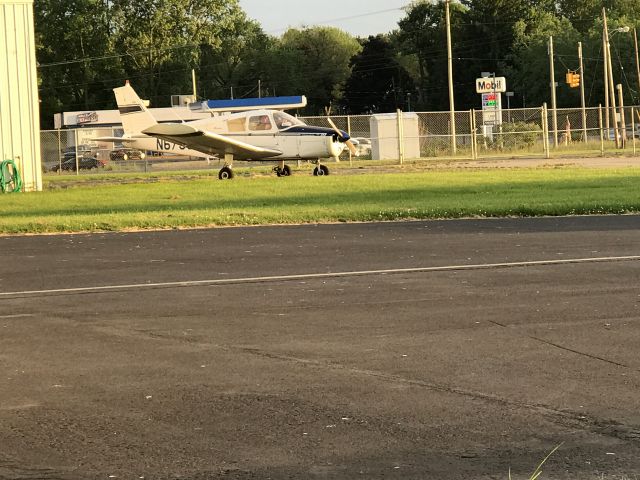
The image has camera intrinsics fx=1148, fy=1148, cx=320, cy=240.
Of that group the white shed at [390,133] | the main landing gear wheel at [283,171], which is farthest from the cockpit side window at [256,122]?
the white shed at [390,133]

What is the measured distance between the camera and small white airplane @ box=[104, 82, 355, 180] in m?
37.7

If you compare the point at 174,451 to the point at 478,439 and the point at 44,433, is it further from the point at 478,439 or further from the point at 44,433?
the point at 478,439

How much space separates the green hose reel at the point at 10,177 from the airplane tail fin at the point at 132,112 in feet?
30.8

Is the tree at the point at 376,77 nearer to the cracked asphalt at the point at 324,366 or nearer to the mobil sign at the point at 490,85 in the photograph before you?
the mobil sign at the point at 490,85

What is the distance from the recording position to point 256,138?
38.5 m

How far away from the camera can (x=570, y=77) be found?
69.7 metres

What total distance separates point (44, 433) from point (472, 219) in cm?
1424

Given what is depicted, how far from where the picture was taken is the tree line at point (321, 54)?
10081 centimetres

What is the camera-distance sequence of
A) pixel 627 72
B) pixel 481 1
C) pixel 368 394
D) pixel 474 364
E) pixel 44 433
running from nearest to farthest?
pixel 44 433
pixel 368 394
pixel 474 364
pixel 627 72
pixel 481 1

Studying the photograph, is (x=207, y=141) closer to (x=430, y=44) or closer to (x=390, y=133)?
(x=390, y=133)

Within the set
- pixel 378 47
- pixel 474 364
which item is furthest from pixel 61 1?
pixel 474 364

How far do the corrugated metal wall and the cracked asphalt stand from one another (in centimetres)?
1865

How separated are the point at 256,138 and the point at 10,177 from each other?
937cm

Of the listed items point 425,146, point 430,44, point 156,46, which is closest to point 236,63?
point 156,46
